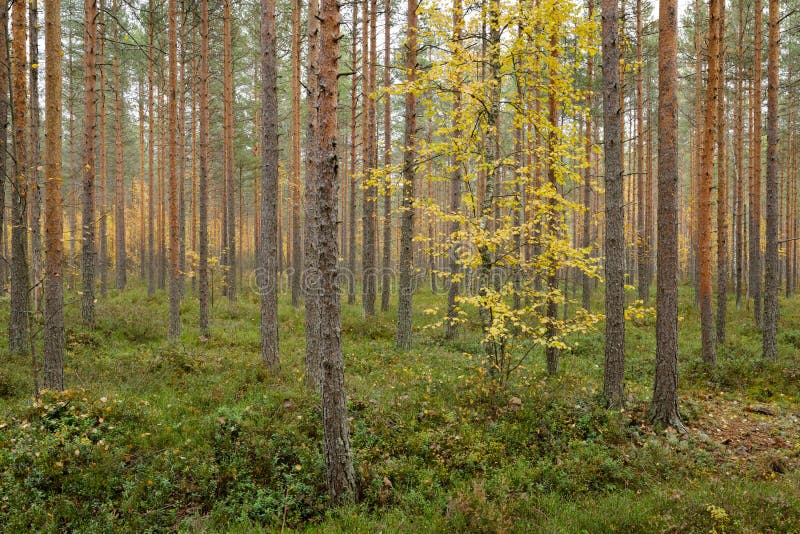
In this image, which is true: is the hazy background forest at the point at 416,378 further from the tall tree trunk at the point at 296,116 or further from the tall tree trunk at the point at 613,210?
the tall tree trunk at the point at 296,116

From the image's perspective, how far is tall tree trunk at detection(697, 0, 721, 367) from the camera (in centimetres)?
1133

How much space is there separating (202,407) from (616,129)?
29.5 feet

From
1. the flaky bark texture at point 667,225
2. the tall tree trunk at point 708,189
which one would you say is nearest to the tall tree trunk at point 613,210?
the flaky bark texture at point 667,225

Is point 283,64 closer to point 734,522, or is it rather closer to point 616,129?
point 616,129

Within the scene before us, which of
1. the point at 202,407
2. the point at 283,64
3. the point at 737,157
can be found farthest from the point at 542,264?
the point at 283,64

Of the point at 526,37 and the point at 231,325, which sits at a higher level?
the point at 526,37

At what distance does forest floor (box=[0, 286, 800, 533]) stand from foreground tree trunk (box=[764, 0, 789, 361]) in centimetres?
248

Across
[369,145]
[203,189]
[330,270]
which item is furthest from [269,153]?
[369,145]

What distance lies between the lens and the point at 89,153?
12.5m

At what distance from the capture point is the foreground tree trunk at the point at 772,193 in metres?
12.4

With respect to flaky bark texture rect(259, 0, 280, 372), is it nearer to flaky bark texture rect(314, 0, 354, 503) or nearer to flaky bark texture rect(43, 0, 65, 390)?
flaky bark texture rect(43, 0, 65, 390)

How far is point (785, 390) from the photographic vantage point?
1075cm

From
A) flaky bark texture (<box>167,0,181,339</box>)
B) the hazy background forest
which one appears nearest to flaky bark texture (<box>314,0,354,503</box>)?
the hazy background forest

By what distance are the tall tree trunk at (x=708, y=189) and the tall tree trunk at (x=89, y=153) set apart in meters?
15.1
